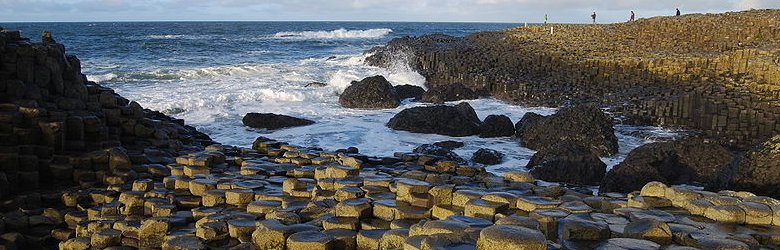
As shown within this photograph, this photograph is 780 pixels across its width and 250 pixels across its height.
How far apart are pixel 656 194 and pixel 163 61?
32478 millimetres

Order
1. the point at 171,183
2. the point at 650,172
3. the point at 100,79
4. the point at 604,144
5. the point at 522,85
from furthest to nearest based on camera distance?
1. the point at 100,79
2. the point at 522,85
3. the point at 604,144
4. the point at 650,172
5. the point at 171,183

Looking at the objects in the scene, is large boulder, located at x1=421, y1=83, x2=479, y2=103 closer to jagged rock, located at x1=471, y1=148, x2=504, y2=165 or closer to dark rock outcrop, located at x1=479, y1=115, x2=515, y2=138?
dark rock outcrop, located at x1=479, y1=115, x2=515, y2=138

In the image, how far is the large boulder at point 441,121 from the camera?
551 inches

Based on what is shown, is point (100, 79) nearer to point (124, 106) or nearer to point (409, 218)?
point (124, 106)

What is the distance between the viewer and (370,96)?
18750 millimetres

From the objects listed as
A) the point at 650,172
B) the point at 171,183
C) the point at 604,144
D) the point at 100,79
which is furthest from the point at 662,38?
the point at 171,183

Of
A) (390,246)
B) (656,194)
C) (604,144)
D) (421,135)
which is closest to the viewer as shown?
(390,246)

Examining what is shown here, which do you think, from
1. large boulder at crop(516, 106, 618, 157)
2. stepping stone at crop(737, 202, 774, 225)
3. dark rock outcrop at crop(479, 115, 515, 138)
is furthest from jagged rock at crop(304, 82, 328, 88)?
stepping stone at crop(737, 202, 774, 225)

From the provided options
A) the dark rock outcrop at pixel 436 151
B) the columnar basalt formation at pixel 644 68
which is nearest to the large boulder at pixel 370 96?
the columnar basalt formation at pixel 644 68

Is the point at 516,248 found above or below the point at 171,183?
above

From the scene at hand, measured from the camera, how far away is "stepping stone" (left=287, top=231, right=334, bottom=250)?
4.54 meters

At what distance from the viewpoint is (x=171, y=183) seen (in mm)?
6750

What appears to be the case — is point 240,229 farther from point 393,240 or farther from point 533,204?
point 533,204

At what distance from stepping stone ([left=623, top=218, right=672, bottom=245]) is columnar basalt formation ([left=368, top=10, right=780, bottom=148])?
32.7 feet
